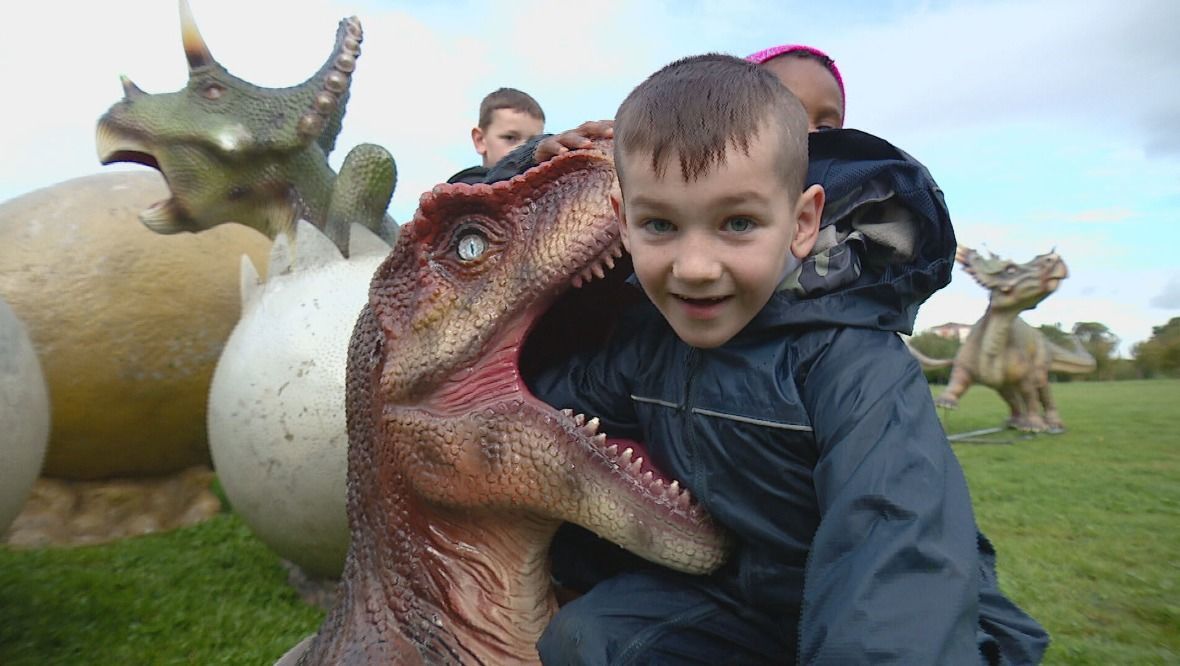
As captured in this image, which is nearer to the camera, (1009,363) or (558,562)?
(558,562)

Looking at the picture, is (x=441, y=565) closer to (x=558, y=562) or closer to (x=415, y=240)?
(x=558, y=562)

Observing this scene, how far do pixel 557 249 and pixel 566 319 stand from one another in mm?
319

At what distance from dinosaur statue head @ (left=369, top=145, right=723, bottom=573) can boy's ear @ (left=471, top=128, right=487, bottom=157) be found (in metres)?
2.99

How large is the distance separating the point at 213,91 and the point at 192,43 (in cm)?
25

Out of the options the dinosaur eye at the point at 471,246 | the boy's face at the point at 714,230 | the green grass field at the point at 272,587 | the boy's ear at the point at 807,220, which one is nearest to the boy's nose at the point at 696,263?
the boy's face at the point at 714,230

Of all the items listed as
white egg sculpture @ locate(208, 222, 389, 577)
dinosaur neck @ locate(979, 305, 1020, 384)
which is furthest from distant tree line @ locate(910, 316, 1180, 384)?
white egg sculpture @ locate(208, 222, 389, 577)

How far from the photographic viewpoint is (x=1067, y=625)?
357cm

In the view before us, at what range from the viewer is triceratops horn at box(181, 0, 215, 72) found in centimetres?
468

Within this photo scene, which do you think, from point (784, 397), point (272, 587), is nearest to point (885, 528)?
point (784, 397)

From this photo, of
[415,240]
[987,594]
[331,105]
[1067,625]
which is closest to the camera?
[987,594]

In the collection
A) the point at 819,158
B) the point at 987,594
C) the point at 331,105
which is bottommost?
the point at 987,594

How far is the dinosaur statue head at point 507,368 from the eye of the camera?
5.28 ft

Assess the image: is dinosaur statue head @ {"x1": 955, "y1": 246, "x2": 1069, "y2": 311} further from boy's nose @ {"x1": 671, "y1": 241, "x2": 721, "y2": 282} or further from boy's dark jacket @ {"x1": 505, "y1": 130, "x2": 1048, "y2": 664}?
boy's nose @ {"x1": 671, "y1": 241, "x2": 721, "y2": 282}

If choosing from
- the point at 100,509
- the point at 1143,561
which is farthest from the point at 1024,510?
the point at 100,509
